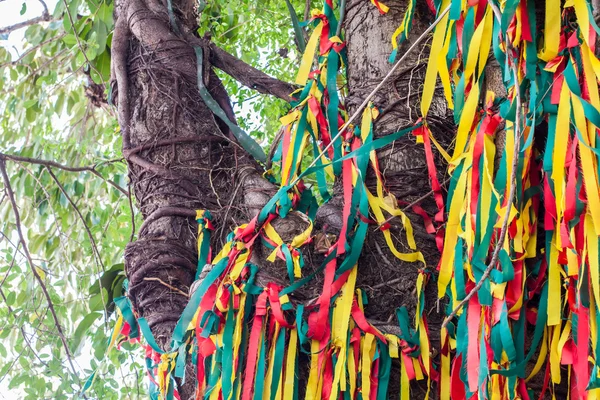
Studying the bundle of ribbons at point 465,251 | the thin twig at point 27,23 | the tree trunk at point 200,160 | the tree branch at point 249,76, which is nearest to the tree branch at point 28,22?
the thin twig at point 27,23

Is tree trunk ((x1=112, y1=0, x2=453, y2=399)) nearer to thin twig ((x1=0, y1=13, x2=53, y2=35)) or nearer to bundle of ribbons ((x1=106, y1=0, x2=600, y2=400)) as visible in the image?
bundle of ribbons ((x1=106, y1=0, x2=600, y2=400))

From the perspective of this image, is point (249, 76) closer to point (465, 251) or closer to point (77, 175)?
point (465, 251)

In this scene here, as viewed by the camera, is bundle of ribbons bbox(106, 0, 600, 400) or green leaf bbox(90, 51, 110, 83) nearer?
bundle of ribbons bbox(106, 0, 600, 400)

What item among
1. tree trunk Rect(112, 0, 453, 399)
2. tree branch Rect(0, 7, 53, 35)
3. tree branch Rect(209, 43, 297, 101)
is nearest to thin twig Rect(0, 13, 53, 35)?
tree branch Rect(0, 7, 53, 35)

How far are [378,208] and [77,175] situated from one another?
241 cm

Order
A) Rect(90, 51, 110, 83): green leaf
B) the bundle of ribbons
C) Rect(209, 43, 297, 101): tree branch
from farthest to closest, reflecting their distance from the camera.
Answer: Rect(90, 51, 110, 83): green leaf → Rect(209, 43, 297, 101): tree branch → the bundle of ribbons

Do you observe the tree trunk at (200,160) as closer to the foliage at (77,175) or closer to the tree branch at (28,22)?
the foliage at (77,175)

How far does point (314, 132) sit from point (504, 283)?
579mm

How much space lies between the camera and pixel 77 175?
11.7ft

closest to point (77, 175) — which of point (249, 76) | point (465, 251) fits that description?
point (249, 76)

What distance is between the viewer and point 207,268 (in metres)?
1.59

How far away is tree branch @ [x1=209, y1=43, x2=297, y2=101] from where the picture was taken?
1.94 metres

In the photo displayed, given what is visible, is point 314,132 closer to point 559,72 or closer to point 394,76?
point 394,76

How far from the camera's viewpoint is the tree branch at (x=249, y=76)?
194 cm
